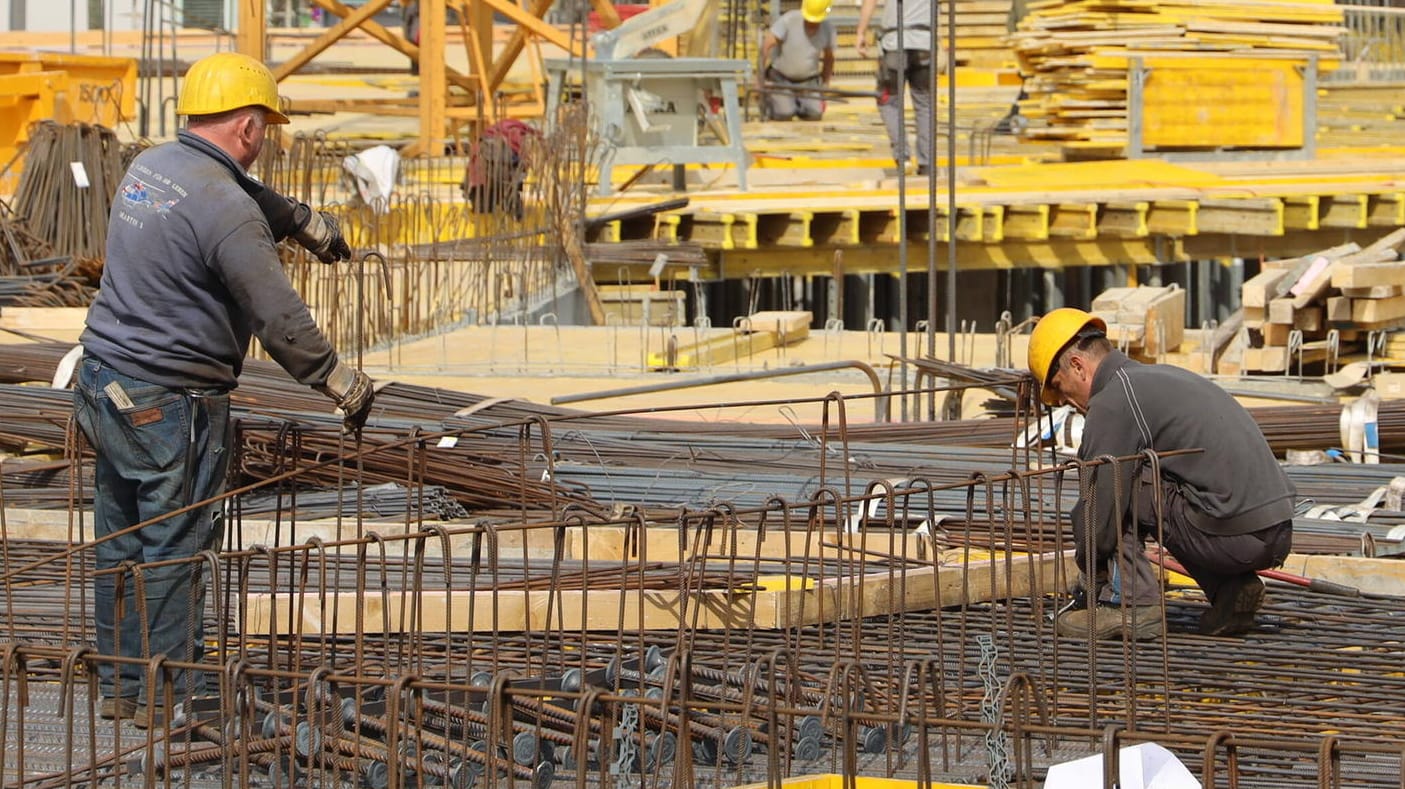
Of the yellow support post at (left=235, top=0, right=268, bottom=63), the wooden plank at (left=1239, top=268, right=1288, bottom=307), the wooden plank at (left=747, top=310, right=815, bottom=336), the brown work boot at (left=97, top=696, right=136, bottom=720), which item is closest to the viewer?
the brown work boot at (left=97, top=696, right=136, bottom=720)

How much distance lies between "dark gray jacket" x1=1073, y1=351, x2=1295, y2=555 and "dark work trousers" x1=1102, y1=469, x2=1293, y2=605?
3 centimetres

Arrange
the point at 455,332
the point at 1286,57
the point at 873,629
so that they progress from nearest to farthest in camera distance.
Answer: the point at 873,629 → the point at 455,332 → the point at 1286,57

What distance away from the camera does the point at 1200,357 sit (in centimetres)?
1134

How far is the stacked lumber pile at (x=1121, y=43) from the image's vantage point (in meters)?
19.3

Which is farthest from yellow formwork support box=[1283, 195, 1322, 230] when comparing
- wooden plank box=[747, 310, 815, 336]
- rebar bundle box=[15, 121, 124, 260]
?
rebar bundle box=[15, 121, 124, 260]

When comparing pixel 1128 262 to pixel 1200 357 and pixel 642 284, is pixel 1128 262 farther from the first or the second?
pixel 1200 357

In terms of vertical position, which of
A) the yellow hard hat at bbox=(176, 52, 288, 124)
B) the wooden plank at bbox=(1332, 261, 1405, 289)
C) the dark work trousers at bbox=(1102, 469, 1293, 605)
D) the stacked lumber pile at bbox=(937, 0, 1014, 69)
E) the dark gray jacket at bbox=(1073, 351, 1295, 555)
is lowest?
the dark work trousers at bbox=(1102, 469, 1293, 605)

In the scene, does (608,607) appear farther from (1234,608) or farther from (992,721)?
(1234,608)

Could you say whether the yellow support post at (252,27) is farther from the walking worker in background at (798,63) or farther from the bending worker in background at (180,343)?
the bending worker in background at (180,343)

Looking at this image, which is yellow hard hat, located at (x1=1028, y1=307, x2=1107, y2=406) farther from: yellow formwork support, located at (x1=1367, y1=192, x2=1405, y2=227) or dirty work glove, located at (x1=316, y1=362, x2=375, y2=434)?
yellow formwork support, located at (x1=1367, y1=192, x2=1405, y2=227)

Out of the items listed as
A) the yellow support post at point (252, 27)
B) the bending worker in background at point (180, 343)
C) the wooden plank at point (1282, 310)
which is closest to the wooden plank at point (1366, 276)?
the wooden plank at point (1282, 310)

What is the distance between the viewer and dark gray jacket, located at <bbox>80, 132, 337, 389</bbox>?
514cm

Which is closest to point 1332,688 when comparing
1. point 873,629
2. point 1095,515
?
point 1095,515

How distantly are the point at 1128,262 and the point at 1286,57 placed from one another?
3888 mm
